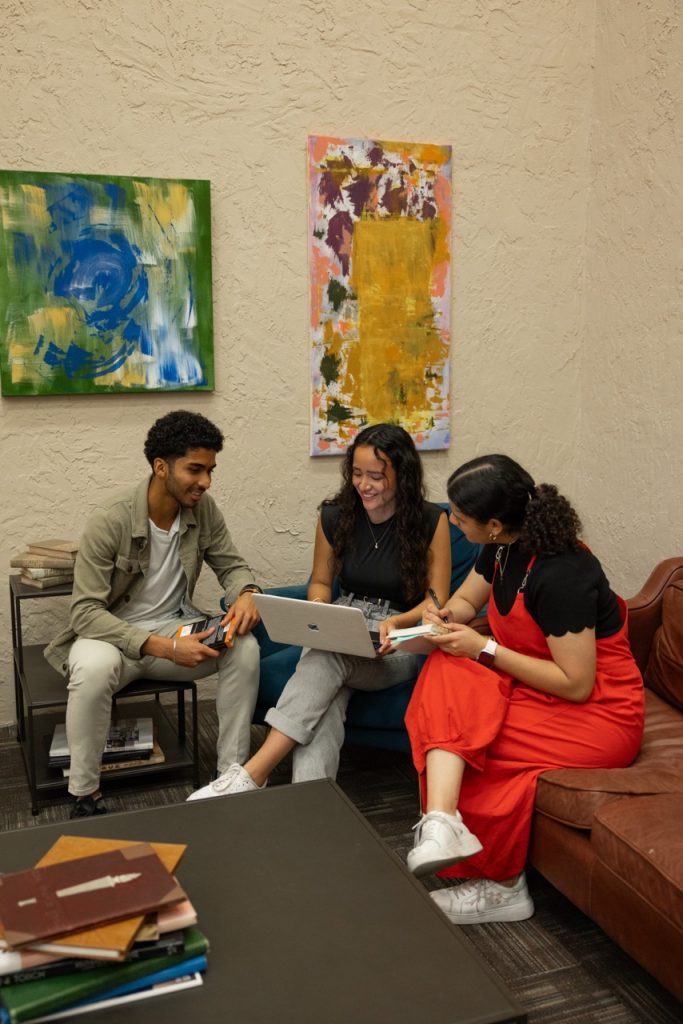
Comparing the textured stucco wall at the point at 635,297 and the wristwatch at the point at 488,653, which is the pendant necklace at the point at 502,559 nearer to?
the wristwatch at the point at 488,653

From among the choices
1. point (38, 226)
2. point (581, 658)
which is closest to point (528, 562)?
point (581, 658)

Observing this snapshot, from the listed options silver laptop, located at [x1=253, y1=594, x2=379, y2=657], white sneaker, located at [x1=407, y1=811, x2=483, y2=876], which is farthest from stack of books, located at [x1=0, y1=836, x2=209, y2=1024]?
silver laptop, located at [x1=253, y1=594, x2=379, y2=657]

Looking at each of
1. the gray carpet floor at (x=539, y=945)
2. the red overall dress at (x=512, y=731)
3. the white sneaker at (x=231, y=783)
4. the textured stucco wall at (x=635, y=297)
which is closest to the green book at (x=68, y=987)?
the gray carpet floor at (x=539, y=945)

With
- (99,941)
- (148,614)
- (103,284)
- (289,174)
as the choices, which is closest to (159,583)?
(148,614)

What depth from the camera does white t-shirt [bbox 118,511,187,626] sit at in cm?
301

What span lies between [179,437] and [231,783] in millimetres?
1041

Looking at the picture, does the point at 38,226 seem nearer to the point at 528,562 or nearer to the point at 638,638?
the point at 528,562

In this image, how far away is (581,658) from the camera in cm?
230

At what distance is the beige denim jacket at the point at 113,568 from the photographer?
9.27 ft

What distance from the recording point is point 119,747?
9.72 feet

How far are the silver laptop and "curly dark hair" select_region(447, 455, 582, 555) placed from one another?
0.42 m

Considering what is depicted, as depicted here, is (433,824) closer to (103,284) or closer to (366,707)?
(366,707)

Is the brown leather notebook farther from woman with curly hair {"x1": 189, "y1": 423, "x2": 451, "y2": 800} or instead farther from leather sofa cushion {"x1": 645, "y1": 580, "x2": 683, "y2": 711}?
leather sofa cushion {"x1": 645, "y1": 580, "x2": 683, "y2": 711}

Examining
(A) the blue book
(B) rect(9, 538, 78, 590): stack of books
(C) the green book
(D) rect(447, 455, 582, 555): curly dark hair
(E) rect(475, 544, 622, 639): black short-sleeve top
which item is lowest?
(A) the blue book
